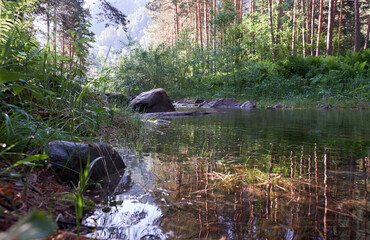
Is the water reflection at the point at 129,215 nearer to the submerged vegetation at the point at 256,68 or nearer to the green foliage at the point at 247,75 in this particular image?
the submerged vegetation at the point at 256,68

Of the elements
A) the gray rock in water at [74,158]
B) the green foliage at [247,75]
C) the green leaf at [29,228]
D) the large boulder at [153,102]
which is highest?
the green foliage at [247,75]

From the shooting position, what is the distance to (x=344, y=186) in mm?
1696

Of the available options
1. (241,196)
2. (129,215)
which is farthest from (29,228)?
(241,196)

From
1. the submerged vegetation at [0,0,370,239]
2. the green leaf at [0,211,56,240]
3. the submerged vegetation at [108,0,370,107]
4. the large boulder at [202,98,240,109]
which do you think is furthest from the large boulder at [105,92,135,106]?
the large boulder at [202,98,240,109]

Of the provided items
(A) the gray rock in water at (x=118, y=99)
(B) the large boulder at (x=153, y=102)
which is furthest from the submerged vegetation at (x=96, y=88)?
(B) the large boulder at (x=153, y=102)

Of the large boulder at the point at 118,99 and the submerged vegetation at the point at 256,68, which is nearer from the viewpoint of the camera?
the large boulder at the point at 118,99

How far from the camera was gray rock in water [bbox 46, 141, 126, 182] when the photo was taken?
170 cm

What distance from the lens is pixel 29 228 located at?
0.34 metres

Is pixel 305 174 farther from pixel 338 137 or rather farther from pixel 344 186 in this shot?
pixel 338 137

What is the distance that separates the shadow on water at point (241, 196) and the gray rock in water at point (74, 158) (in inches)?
7.5

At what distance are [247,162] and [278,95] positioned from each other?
480 inches

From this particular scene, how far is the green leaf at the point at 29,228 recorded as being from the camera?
0.33m

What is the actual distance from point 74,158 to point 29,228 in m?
1.52

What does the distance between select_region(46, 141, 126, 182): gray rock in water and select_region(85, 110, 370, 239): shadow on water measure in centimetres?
19
